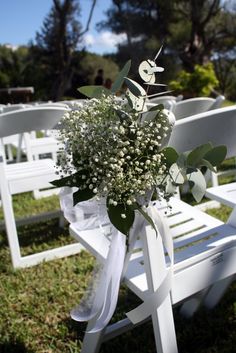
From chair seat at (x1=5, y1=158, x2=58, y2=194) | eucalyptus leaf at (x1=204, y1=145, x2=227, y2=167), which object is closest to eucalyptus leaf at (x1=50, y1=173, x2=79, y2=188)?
eucalyptus leaf at (x1=204, y1=145, x2=227, y2=167)

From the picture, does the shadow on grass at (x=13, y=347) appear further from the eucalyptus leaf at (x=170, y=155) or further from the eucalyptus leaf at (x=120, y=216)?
the eucalyptus leaf at (x=170, y=155)

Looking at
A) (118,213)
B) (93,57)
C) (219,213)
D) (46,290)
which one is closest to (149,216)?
(118,213)

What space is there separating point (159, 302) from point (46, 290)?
113 centimetres

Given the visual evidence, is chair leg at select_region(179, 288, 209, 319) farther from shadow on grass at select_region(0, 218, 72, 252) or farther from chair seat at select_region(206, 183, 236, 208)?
shadow on grass at select_region(0, 218, 72, 252)

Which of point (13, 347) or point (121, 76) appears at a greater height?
point (121, 76)

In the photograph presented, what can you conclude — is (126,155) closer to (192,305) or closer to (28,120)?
(192,305)

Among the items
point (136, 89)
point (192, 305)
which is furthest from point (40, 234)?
point (136, 89)

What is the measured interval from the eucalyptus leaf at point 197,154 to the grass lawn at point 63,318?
3.17ft

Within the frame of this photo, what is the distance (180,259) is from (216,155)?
0.45 m

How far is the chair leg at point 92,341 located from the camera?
1.41 m

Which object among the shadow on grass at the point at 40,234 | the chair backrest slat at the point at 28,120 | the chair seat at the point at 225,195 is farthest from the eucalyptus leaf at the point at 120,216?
the shadow on grass at the point at 40,234

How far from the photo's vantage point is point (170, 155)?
1.03 meters

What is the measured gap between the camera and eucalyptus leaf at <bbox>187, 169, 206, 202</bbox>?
1.07m

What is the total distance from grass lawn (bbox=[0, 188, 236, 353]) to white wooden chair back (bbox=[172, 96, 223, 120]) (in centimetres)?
148
